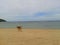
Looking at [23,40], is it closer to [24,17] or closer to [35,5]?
[24,17]

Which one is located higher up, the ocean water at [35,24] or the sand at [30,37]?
the ocean water at [35,24]

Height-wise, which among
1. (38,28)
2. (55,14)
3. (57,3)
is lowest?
(38,28)

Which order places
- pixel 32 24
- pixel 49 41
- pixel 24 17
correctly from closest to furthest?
pixel 49 41
pixel 32 24
pixel 24 17

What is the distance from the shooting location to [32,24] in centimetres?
125

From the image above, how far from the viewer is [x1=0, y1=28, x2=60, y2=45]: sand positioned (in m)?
1.14

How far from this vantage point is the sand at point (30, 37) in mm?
1142

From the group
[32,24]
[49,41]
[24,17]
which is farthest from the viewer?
[24,17]

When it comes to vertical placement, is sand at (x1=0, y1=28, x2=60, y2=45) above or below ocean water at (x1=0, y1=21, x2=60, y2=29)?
below

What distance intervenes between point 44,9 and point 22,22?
0.24 m

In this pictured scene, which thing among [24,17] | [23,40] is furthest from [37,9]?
[23,40]

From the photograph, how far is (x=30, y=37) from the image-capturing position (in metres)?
1.18

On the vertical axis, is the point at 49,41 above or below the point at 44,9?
below

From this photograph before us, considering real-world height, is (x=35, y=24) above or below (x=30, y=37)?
above

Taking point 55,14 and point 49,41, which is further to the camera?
point 55,14
